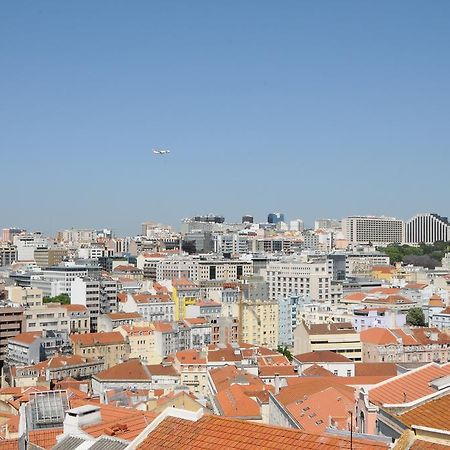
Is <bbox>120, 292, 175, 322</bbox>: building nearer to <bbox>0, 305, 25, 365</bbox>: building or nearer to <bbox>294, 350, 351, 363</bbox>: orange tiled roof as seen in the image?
<bbox>0, 305, 25, 365</bbox>: building

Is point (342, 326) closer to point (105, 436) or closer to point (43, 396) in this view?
point (43, 396)

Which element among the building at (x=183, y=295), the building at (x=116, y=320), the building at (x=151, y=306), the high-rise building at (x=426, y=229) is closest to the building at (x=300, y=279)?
the building at (x=183, y=295)

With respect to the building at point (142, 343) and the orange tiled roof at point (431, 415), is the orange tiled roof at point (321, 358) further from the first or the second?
the orange tiled roof at point (431, 415)

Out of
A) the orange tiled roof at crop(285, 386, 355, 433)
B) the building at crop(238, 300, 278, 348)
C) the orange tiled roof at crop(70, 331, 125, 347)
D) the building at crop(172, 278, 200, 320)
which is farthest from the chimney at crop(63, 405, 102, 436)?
the building at crop(172, 278, 200, 320)

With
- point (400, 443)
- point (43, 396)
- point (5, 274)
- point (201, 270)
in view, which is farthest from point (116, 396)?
point (5, 274)

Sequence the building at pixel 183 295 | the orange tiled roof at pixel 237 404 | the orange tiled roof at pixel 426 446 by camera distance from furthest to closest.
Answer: the building at pixel 183 295, the orange tiled roof at pixel 237 404, the orange tiled roof at pixel 426 446

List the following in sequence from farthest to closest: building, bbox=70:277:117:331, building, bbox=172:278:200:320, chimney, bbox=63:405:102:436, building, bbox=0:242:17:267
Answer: building, bbox=0:242:17:267 → building, bbox=172:278:200:320 → building, bbox=70:277:117:331 → chimney, bbox=63:405:102:436

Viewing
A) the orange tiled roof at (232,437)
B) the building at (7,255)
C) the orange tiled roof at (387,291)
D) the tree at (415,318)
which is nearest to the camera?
the orange tiled roof at (232,437)
